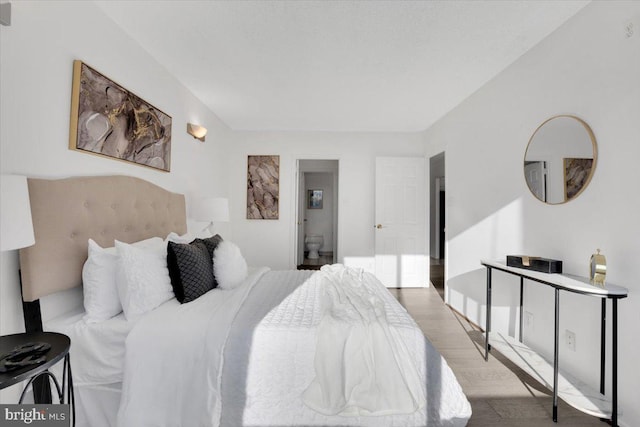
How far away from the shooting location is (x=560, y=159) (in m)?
2.01

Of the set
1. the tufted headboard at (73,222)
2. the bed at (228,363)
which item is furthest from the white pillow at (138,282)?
the tufted headboard at (73,222)

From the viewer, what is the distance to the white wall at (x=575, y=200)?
61.9 inches

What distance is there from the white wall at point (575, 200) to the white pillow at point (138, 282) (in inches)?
110

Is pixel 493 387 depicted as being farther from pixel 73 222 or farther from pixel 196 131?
pixel 196 131

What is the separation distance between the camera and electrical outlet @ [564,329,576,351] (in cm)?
188

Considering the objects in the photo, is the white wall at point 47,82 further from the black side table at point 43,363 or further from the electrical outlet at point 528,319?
the electrical outlet at point 528,319

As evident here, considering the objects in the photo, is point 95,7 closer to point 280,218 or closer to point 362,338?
point 362,338

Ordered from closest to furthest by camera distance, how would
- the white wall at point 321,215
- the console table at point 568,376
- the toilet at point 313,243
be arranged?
1. the console table at point 568,376
2. the toilet at point 313,243
3. the white wall at point 321,215

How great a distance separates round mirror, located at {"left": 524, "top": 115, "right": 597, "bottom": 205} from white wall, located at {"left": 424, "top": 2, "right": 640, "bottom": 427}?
53 mm

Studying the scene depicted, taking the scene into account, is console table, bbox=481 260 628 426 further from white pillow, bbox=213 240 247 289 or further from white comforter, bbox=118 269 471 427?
white pillow, bbox=213 240 247 289

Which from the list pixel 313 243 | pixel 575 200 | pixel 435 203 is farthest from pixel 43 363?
pixel 435 203

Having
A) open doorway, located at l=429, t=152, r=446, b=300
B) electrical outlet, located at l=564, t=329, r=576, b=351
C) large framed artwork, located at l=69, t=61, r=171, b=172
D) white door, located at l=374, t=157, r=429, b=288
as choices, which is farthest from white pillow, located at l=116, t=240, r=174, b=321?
open doorway, located at l=429, t=152, r=446, b=300

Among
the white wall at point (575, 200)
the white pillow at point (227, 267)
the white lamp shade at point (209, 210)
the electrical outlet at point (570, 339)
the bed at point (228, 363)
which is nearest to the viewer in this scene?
the bed at point (228, 363)

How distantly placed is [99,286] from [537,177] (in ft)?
10.6
